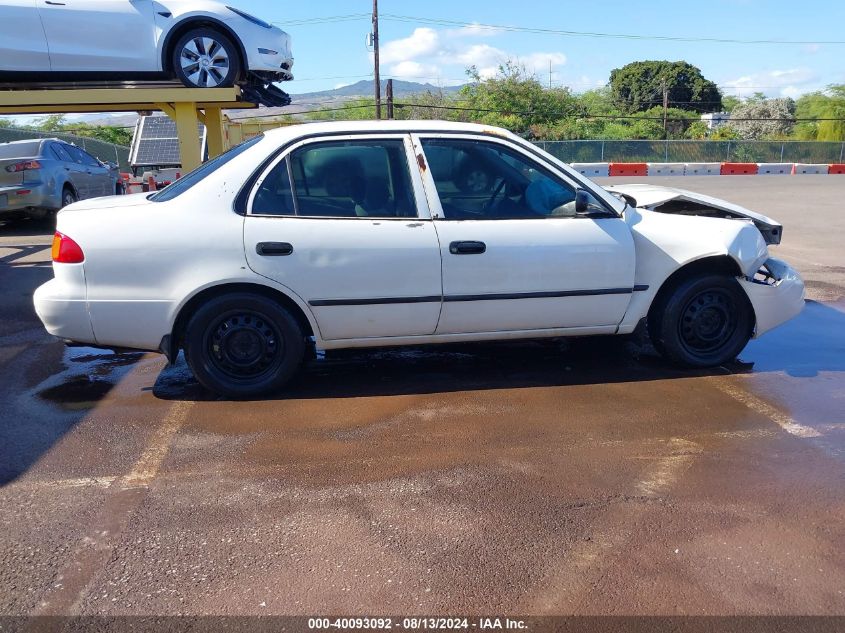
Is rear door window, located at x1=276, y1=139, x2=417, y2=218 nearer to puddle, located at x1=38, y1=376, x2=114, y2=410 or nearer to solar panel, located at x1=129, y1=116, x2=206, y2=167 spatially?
puddle, located at x1=38, y1=376, x2=114, y2=410

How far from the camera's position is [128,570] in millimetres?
2717

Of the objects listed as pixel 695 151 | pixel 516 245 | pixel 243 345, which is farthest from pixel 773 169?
pixel 243 345

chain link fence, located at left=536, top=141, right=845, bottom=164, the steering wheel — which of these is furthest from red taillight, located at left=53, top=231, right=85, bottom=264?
chain link fence, located at left=536, top=141, right=845, bottom=164

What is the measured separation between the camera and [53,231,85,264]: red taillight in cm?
414

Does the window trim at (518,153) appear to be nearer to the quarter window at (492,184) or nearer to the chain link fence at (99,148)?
the quarter window at (492,184)

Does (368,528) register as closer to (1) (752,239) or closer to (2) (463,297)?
(2) (463,297)

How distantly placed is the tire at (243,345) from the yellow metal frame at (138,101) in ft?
12.6

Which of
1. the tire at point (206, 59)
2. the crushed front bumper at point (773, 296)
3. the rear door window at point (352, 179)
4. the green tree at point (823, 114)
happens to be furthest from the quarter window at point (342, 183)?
the green tree at point (823, 114)

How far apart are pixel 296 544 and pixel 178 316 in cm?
197

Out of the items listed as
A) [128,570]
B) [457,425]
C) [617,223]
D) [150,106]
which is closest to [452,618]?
[128,570]

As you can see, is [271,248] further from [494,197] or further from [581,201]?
[581,201]

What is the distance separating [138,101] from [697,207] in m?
5.72

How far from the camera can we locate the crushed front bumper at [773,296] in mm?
4801

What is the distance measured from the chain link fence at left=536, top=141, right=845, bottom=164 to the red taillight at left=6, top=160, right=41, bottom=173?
27.5 m
